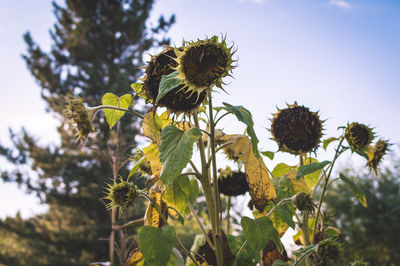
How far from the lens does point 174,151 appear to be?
0.47m

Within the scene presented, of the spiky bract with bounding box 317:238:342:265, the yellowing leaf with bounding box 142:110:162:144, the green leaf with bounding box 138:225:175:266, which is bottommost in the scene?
the spiky bract with bounding box 317:238:342:265

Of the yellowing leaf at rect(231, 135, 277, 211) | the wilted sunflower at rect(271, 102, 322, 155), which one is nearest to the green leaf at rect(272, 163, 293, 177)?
the wilted sunflower at rect(271, 102, 322, 155)

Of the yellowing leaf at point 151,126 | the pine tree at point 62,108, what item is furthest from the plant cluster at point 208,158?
the pine tree at point 62,108

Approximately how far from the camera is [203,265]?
0.60 m

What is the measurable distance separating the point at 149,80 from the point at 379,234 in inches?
356

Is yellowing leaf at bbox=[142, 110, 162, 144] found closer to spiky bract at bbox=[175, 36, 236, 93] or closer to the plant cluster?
the plant cluster

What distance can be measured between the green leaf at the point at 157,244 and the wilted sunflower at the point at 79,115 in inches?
8.3

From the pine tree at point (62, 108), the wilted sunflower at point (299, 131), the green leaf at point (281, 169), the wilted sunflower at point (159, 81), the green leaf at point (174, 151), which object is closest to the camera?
the green leaf at point (174, 151)

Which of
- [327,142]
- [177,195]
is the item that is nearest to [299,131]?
[327,142]

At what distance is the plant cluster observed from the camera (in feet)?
1.61

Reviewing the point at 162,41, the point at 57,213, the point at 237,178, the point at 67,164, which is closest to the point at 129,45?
the point at 162,41

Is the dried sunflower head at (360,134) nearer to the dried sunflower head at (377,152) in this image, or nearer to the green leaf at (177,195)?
the dried sunflower head at (377,152)

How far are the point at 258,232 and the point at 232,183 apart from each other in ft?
1.18

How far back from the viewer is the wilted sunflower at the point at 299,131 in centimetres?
68
